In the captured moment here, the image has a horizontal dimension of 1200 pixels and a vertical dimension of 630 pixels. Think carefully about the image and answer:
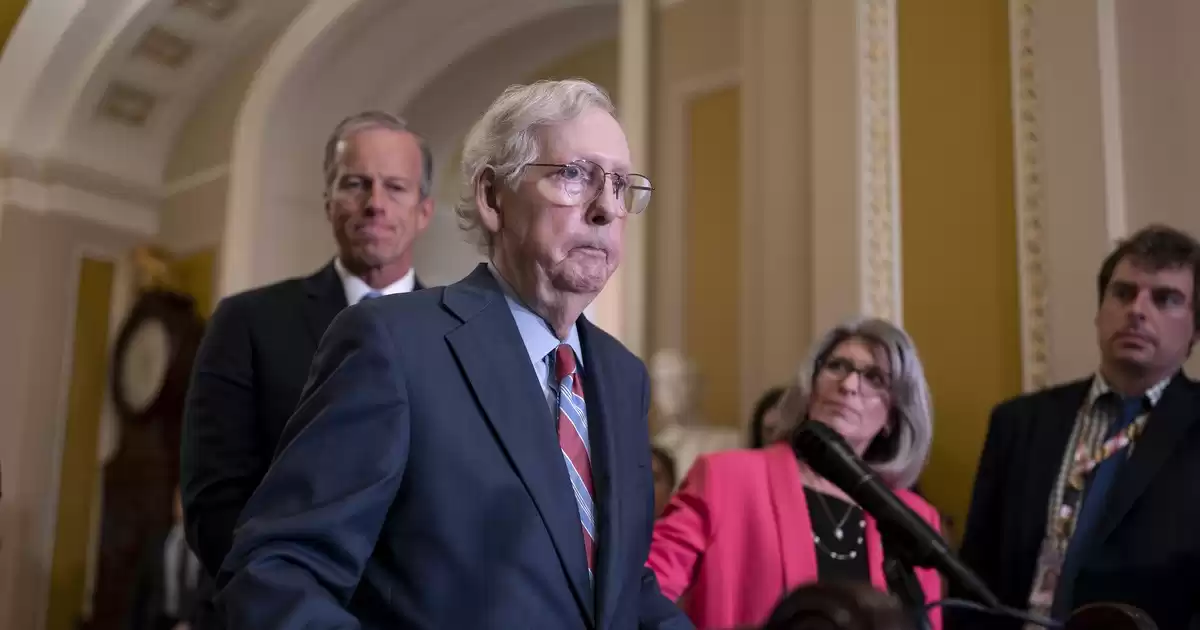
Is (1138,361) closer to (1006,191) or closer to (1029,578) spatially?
(1029,578)

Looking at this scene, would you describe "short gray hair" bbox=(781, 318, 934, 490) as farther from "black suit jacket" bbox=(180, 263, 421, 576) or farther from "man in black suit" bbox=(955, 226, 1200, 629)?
"black suit jacket" bbox=(180, 263, 421, 576)

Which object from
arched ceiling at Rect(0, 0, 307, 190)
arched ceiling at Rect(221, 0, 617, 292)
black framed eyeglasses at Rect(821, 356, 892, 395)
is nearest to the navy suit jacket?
black framed eyeglasses at Rect(821, 356, 892, 395)

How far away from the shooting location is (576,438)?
1.16m

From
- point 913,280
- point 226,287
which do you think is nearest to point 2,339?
point 226,287

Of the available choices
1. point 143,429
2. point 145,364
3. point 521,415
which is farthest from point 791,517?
point 145,364

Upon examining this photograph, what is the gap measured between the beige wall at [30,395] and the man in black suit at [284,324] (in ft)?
18.7

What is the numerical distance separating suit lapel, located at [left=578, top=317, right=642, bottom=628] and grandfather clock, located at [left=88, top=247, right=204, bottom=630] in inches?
216

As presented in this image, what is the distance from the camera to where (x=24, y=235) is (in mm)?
6574

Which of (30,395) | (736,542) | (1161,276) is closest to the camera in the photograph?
(736,542)

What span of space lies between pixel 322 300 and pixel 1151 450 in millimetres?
1622

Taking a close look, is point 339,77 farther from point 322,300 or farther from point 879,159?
point 322,300

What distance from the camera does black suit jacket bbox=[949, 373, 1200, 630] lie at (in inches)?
75.5

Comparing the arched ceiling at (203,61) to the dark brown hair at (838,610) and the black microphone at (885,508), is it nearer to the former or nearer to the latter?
the black microphone at (885,508)

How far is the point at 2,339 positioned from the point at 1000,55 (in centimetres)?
610
